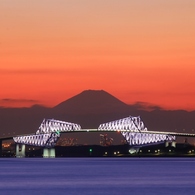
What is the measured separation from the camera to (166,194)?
79750 mm

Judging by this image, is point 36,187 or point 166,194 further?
point 36,187

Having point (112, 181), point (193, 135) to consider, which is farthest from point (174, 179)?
point (193, 135)

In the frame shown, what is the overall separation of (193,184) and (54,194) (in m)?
19.3

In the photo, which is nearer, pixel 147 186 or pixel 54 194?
pixel 54 194

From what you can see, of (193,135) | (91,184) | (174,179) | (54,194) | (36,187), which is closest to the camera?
(54,194)

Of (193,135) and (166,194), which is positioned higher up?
(193,135)

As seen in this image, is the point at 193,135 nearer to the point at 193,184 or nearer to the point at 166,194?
the point at 193,184

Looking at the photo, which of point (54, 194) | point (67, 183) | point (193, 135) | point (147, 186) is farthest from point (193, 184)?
point (193, 135)

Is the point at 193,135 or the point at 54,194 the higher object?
the point at 193,135

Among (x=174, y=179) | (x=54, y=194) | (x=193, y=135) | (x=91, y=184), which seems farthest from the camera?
(x=193, y=135)

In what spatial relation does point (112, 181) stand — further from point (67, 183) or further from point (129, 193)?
point (129, 193)

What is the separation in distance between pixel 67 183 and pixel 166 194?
707 inches

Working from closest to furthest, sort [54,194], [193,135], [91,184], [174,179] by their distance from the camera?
[54,194]
[91,184]
[174,179]
[193,135]

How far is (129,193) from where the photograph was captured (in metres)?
80.8
